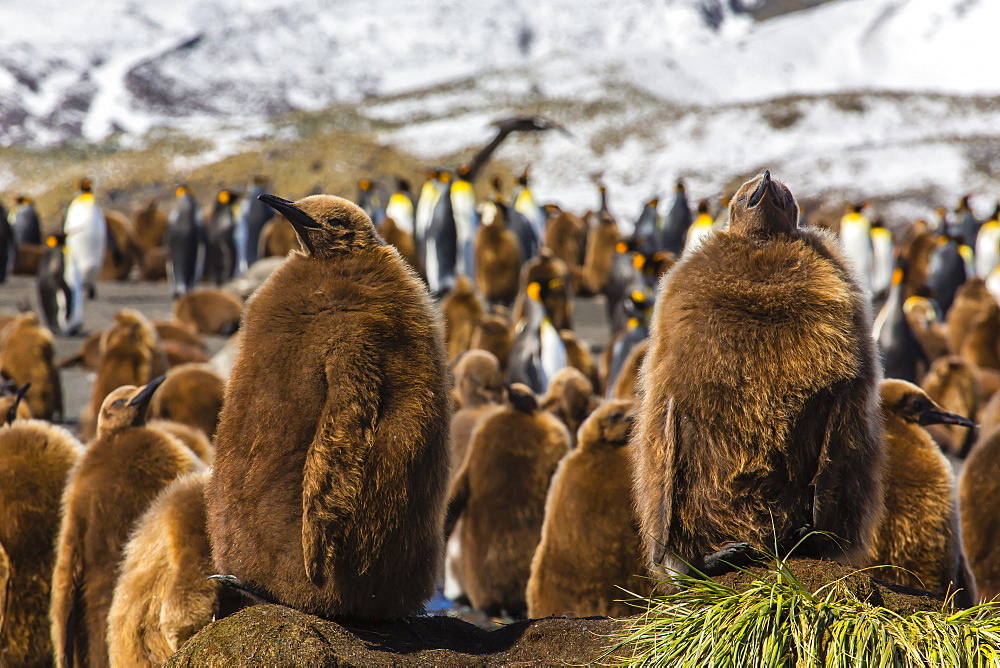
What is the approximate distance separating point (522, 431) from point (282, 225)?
16.4 meters

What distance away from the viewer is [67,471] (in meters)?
4.31

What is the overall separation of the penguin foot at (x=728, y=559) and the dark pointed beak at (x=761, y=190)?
0.99 metres

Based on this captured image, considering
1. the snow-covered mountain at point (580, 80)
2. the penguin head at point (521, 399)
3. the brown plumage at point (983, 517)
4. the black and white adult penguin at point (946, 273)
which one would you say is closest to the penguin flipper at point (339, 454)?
the penguin head at point (521, 399)

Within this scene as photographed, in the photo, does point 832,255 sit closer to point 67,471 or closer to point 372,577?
point 372,577

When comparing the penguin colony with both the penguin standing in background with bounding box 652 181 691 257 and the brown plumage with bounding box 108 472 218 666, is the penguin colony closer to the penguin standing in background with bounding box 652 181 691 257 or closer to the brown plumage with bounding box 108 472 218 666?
the brown plumage with bounding box 108 472 218 666

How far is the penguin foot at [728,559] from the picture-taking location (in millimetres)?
2939

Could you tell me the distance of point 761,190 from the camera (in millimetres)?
3047

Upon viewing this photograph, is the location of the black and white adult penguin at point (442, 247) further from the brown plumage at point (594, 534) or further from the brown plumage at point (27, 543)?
the brown plumage at point (27, 543)

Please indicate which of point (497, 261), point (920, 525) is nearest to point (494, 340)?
point (497, 261)

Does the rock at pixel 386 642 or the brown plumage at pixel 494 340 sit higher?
the brown plumage at pixel 494 340

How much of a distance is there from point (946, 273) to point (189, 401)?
14672mm

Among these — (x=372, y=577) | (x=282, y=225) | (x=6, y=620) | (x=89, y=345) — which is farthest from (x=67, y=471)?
(x=282, y=225)

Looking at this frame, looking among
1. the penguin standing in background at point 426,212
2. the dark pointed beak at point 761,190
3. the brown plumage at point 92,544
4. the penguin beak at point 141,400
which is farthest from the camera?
the penguin standing in background at point 426,212

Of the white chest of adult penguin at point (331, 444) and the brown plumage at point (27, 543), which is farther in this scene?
the brown plumage at point (27, 543)
